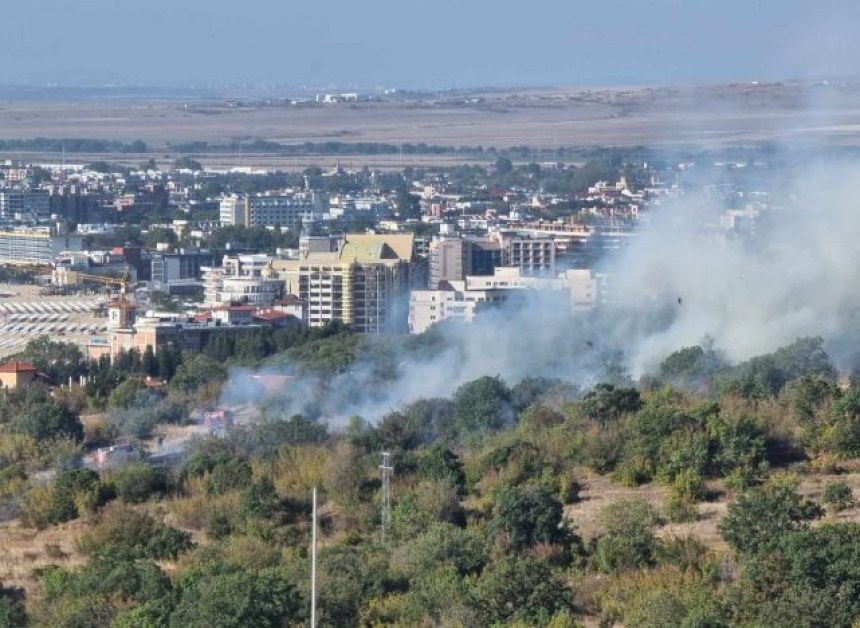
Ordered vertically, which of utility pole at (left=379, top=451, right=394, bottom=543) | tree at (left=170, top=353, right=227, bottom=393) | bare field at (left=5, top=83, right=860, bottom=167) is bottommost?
bare field at (left=5, top=83, right=860, bottom=167)

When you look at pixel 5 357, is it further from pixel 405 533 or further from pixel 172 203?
pixel 172 203

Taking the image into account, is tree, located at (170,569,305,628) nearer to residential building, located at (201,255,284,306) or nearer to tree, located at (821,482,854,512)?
tree, located at (821,482,854,512)

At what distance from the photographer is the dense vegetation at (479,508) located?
978 cm

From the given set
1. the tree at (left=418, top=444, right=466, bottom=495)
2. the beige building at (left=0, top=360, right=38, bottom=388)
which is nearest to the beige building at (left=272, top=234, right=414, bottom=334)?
the beige building at (left=0, top=360, right=38, bottom=388)

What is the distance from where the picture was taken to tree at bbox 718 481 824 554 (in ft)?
34.3

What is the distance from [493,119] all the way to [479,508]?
209 ft

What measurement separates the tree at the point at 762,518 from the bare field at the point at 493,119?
73.4ft

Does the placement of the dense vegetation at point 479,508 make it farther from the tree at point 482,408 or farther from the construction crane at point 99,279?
the construction crane at point 99,279

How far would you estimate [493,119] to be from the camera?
247ft

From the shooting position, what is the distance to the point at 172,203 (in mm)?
50875

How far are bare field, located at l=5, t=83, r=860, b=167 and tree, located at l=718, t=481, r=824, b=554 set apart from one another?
881 inches

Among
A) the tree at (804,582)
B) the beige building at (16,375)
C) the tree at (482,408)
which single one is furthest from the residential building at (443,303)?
the tree at (804,582)

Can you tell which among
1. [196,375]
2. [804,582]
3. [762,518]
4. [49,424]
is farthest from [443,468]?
[196,375]

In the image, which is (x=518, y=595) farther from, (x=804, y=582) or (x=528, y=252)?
(x=528, y=252)
